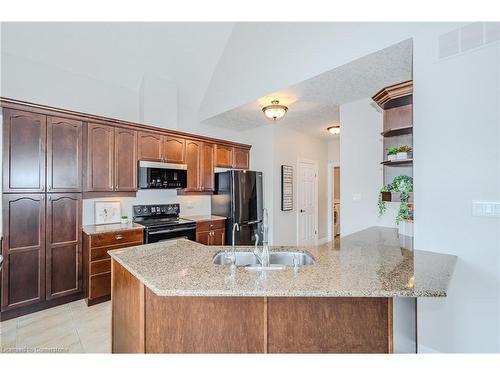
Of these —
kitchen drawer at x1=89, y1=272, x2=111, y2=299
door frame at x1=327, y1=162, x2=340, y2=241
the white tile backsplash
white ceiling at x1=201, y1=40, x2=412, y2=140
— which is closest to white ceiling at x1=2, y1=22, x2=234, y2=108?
white ceiling at x1=201, y1=40, x2=412, y2=140

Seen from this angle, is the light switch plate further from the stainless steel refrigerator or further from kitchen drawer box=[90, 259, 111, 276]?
kitchen drawer box=[90, 259, 111, 276]

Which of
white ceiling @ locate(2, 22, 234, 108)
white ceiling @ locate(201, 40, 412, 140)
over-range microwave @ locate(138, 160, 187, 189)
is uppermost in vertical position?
white ceiling @ locate(2, 22, 234, 108)

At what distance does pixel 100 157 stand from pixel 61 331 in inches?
77.0

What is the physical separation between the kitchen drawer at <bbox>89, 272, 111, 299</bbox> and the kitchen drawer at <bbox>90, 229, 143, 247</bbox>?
14.8 inches

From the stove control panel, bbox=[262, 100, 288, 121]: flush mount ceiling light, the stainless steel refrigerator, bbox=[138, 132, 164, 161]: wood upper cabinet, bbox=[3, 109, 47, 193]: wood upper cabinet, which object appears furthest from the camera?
the stainless steel refrigerator

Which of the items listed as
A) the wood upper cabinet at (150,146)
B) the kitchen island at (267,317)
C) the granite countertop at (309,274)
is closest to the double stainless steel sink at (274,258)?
the granite countertop at (309,274)

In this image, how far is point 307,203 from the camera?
19.1ft

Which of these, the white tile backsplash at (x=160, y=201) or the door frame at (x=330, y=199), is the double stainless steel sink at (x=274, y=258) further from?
the door frame at (x=330, y=199)

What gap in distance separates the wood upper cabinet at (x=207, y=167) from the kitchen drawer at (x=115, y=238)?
4.67ft

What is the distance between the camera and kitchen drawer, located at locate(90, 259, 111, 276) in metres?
2.99

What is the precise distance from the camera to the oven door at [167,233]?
135 inches

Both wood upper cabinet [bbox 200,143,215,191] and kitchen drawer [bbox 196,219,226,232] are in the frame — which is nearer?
kitchen drawer [bbox 196,219,226,232]

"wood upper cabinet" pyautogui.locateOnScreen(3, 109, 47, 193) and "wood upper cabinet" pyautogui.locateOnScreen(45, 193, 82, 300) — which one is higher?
"wood upper cabinet" pyautogui.locateOnScreen(3, 109, 47, 193)
